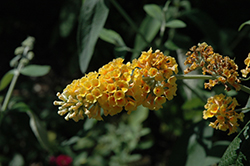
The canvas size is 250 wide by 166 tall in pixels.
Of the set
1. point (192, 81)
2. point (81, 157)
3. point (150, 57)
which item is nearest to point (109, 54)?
point (81, 157)

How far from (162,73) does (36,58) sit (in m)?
2.63

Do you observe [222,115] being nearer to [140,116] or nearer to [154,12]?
[154,12]

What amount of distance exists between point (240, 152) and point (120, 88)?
0.48 meters

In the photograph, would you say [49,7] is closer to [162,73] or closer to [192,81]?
[192,81]

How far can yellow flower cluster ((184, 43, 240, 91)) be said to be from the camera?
0.87m

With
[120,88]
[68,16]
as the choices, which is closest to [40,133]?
[120,88]

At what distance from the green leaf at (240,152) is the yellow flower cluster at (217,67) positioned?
185mm

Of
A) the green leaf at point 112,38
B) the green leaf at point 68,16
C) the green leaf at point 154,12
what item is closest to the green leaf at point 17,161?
the green leaf at point 68,16

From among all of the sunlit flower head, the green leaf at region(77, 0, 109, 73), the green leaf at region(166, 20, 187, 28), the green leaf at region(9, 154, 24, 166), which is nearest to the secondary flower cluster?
the sunlit flower head

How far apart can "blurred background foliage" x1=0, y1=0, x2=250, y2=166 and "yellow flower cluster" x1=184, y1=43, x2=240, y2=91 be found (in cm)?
48

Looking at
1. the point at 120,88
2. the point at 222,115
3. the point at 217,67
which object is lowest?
the point at 222,115

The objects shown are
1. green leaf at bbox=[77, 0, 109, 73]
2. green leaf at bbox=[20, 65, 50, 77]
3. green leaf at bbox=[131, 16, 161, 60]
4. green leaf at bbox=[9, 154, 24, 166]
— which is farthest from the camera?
green leaf at bbox=[9, 154, 24, 166]

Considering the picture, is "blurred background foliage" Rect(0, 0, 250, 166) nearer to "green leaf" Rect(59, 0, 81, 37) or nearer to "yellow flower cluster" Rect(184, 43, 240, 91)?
"green leaf" Rect(59, 0, 81, 37)

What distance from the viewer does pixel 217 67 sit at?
2.97ft
